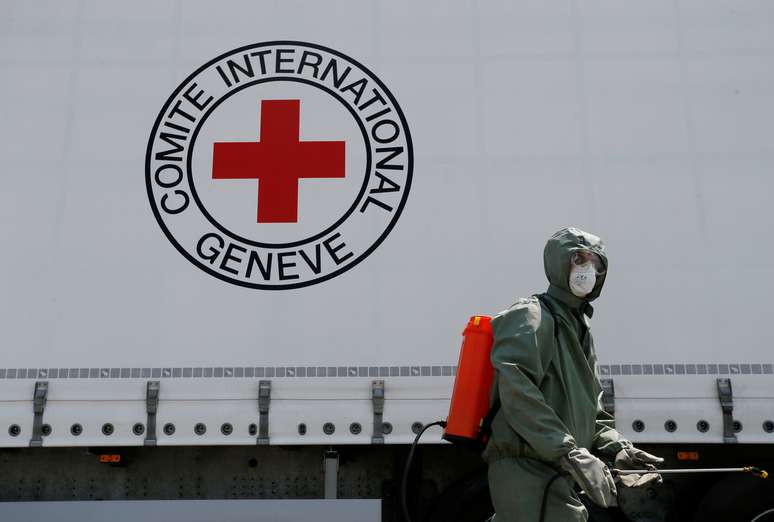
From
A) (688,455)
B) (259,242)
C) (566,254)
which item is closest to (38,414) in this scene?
(259,242)

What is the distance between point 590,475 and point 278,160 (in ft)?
8.05

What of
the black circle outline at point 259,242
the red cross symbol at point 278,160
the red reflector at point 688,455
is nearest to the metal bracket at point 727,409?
the red reflector at point 688,455

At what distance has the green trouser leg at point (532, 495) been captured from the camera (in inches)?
99.3

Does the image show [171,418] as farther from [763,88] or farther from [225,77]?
[763,88]

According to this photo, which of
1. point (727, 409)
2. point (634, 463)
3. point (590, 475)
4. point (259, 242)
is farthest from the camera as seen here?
point (259, 242)

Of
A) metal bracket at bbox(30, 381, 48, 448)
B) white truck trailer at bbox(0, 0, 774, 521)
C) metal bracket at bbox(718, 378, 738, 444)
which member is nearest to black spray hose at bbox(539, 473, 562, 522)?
white truck trailer at bbox(0, 0, 774, 521)

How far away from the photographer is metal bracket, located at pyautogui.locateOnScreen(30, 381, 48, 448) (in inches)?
152

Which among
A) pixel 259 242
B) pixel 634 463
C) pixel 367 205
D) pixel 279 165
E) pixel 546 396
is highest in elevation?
pixel 279 165

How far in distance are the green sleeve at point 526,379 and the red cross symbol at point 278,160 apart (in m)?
1.71

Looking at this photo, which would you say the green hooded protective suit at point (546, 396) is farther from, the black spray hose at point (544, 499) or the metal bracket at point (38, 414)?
the metal bracket at point (38, 414)

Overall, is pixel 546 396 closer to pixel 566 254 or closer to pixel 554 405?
pixel 554 405

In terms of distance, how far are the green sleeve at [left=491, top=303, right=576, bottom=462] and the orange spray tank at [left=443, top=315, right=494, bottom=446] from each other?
0.08 meters

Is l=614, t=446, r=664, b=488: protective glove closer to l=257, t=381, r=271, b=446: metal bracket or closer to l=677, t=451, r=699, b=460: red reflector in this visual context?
l=677, t=451, r=699, b=460: red reflector

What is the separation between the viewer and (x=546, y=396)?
2664 millimetres
